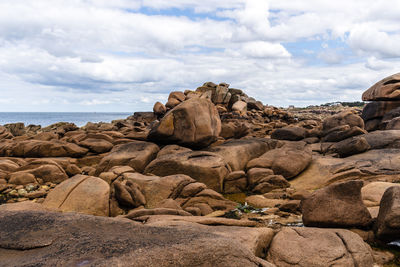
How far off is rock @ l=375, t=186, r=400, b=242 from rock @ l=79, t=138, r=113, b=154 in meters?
18.2

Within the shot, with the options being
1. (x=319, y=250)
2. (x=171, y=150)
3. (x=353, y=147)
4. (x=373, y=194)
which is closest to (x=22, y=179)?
(x=171, y=150)

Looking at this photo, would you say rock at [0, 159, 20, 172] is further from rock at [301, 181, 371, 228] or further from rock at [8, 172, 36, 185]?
rock at [301, 181, 371, 228]

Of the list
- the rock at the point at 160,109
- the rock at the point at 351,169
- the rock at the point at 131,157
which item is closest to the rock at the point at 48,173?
the rock at the point at 131,157

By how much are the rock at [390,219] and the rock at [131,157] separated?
12028mm

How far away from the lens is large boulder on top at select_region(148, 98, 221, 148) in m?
18.1

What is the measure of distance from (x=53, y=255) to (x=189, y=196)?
8.14 meters

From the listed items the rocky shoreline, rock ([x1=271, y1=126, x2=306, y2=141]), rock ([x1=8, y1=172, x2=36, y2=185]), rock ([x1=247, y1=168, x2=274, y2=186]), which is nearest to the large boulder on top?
the rocky shoreline

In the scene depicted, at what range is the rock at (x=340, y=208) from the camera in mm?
8320

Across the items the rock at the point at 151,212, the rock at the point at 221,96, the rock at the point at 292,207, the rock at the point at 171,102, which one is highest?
the rock at the point at 221,96

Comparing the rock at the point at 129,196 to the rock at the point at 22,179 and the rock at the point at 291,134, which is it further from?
the rock at the point at 291,134

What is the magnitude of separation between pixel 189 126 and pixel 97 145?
7.78 metres

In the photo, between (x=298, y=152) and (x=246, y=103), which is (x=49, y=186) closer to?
(x=298, y=152)

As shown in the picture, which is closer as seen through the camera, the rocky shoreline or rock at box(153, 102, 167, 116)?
the rocky shoreline

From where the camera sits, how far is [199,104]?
18.6 meters
